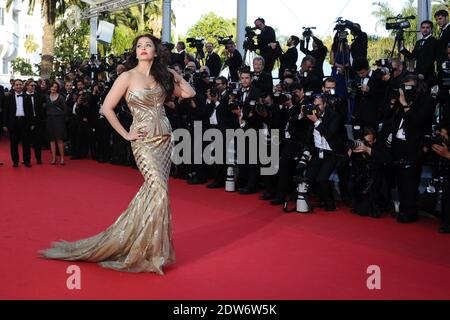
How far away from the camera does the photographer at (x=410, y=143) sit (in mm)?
6793

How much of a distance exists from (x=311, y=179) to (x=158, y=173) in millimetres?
3348

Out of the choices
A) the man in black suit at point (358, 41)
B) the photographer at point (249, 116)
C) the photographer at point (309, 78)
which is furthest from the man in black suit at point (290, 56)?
the photographer at point (249, 116)

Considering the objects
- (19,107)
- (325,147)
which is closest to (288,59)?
(325,147)

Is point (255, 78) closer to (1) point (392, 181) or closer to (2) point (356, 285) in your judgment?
(1) point (392, 181)

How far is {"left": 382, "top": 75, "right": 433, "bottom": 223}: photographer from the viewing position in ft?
22.3

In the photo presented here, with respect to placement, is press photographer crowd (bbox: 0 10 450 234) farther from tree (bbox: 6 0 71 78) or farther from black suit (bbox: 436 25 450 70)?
tree (bbox: 6 0 71 78)

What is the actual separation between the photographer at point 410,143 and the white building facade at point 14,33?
2910 centimetres

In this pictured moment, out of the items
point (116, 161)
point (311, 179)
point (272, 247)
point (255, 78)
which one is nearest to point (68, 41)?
point (116, 161)

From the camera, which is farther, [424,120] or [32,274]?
[424,120]

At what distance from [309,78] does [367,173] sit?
84.8 inches

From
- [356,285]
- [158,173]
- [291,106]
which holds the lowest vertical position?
[356,285]

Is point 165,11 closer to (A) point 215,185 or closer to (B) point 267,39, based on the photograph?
(B) point 267,39

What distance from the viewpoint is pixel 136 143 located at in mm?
4648

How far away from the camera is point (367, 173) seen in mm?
7328
